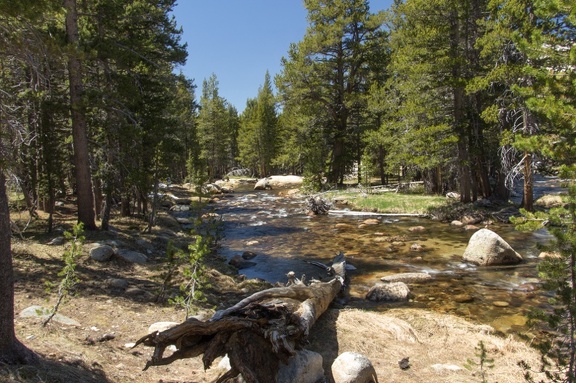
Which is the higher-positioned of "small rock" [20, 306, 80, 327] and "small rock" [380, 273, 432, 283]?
"small rock" [20, 306, 80, 327]

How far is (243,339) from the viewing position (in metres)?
5.03

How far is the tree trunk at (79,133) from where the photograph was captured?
38.9 ft

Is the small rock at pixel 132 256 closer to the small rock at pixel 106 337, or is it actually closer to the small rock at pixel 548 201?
the small rock at pixel 106 337

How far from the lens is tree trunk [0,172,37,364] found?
4.28 metres

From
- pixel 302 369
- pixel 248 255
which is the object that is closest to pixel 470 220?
pixel 248 255

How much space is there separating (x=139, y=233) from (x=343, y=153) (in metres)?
26.6

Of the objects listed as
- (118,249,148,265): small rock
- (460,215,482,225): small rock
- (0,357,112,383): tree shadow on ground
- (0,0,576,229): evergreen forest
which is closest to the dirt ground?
(0,357,112,383): tree shadow on ground

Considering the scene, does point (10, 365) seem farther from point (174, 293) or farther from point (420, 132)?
point (420, 132)

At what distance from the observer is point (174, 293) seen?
9.09 meters

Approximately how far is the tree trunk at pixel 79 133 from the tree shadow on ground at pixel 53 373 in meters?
9.07

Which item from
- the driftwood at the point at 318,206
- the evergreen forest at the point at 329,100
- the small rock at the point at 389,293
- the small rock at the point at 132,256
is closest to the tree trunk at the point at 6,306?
the evergreen forest at the point at 329,100

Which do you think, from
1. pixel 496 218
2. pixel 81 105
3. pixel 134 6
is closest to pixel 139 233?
pixel 81 105

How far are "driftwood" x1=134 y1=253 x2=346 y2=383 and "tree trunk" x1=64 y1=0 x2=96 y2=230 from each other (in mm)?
9236

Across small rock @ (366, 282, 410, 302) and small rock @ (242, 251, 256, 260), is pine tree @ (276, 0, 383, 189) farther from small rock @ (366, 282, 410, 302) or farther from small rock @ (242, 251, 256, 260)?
small rock @ (366, 282, 410, 302)
